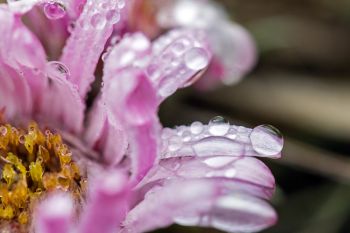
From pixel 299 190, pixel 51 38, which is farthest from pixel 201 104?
pixel 51 38

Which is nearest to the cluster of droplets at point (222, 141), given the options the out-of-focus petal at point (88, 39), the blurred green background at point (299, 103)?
the out-of-focus petal at point (88, 39)

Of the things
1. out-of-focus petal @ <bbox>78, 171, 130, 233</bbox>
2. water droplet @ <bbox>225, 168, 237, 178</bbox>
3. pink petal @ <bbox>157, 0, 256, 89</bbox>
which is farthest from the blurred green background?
out-of-focus petal @ <bbox>78, 171, 130, 233</bbox>

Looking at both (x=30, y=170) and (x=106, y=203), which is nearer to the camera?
(x=106, y=203)

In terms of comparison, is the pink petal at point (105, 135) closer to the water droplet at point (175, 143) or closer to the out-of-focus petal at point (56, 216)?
the water droplet at point (175, 143)

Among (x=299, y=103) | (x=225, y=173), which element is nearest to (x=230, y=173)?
(x=225, y=173)

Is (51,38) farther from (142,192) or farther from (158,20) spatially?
(142,192)

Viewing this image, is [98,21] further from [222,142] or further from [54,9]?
[222,142]
